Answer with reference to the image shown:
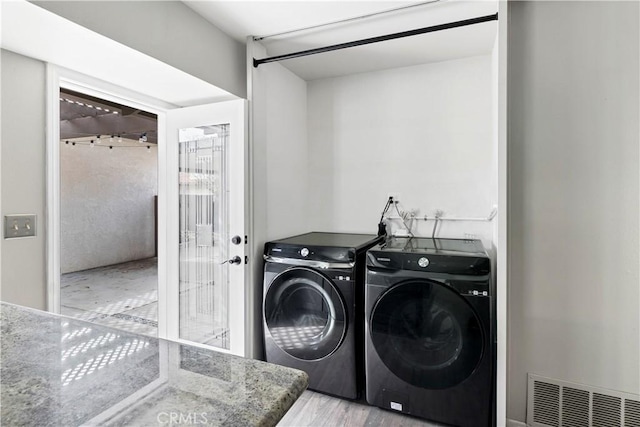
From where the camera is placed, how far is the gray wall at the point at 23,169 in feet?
5.49

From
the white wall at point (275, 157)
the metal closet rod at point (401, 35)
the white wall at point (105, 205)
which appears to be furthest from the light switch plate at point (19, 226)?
the white wall at point (105, 205)

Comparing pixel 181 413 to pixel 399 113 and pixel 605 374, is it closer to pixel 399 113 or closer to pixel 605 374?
pixel 605 374

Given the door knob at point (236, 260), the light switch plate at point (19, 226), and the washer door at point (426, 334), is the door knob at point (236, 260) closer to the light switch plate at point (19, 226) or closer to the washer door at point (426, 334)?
the washer door at point (426, 334)

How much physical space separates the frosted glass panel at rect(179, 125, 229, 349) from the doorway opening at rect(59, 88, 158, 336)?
114 centimetres

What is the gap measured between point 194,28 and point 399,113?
173 centimetres

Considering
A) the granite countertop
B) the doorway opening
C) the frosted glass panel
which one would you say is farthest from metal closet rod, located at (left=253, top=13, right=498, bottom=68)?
the doorway opening

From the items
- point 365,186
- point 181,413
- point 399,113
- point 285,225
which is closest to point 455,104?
point 399,113

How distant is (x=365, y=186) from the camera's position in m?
3.01

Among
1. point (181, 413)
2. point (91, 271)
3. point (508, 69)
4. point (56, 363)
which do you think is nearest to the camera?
point (181, 413)

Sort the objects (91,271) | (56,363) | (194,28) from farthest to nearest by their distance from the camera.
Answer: (91,271) → (194,28) → (56,363)

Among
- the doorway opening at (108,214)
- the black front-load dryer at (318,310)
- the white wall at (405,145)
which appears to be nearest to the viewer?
the black front-load dryer at (318,310)

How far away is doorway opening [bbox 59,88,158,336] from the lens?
4039 mm

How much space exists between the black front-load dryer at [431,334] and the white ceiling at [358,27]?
1.50 meters

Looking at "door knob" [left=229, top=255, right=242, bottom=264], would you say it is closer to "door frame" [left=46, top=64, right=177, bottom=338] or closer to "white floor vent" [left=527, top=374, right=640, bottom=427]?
"door frame" [left=46, top=64, right=177, bottom=338]
